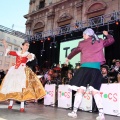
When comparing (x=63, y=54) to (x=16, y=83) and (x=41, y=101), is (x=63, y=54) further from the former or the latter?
(x=16, y=83)

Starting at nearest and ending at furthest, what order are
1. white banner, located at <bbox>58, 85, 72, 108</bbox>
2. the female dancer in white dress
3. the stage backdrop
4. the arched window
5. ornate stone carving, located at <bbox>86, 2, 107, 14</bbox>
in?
1. the female dancer in white dress
2. white banner, located at <bbox>58, 85, 72, 108</bbox>
3. the stage backdrop
4. ornate stone carving, located at <bbox>86, 2, 107, 14</bbox>
5. the arched window

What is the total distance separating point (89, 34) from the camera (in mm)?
3545

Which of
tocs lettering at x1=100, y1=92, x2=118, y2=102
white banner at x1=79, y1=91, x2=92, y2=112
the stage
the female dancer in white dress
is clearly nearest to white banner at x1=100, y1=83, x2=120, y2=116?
tocs lettering at x1=100, y1=92, x2=118, y2=102

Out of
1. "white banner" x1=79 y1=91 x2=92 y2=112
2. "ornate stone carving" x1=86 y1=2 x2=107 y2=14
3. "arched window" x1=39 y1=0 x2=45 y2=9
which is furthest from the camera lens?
"arched window" x1=39 y1=0 x2=45 y2=9

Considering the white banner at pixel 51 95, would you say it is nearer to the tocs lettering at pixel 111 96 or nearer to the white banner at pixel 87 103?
the white banner at pixel 87 103

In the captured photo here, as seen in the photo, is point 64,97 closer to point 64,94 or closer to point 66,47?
point 64,94

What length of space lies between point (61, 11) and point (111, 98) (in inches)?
456

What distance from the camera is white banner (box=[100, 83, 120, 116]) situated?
4094 millimetres

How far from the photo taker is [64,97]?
5.30 meters

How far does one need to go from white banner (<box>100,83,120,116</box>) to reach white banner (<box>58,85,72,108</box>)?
1.07m

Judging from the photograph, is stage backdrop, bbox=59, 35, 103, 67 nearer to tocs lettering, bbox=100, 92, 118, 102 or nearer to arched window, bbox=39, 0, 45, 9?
tocs lettering, bbox=100, 92, 118, 102

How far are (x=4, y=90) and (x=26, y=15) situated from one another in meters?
14.5

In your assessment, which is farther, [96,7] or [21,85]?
[96,7]

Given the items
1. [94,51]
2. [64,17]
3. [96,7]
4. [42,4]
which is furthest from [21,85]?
[42,4]
